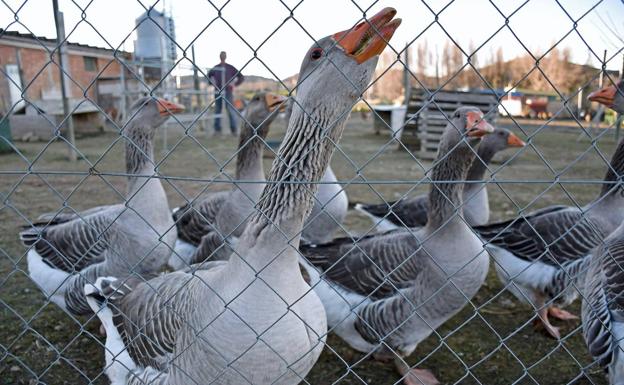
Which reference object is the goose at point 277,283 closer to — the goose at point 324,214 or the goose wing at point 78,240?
the goose wing at point 78,240

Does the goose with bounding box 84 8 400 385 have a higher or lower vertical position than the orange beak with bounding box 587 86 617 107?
lower

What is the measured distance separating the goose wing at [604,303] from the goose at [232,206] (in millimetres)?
2297

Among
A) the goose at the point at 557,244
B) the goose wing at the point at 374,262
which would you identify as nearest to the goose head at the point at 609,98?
the goose at the point at 557,244

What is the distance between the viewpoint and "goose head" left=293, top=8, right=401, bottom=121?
4.66 feet

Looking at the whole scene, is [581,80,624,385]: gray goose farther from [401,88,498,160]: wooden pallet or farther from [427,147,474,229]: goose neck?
[401,88,498,160]: wooden pallet

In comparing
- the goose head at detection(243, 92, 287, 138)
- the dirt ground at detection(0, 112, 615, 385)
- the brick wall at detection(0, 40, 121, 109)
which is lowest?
the dirt ground at detection(0, 112, 615, 385)

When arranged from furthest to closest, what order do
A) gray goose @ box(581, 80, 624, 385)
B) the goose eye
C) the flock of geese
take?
gray goose @ box(581, 80, 624, 385) < the flock of geese < the goose eye

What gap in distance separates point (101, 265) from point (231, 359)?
1841 mm

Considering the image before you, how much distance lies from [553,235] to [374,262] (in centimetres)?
153

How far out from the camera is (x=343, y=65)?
1.60 meters

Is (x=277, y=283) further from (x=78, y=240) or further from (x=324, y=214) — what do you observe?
(x=324, y=214)

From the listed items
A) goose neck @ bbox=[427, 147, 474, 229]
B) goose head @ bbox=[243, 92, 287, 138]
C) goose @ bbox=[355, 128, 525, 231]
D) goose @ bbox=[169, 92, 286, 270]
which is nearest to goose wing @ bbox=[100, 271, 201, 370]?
goose @ bbox=[169, 92, 286, 270]

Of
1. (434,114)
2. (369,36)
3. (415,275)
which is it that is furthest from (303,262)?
(434,114)

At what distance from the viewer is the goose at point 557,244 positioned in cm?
333
